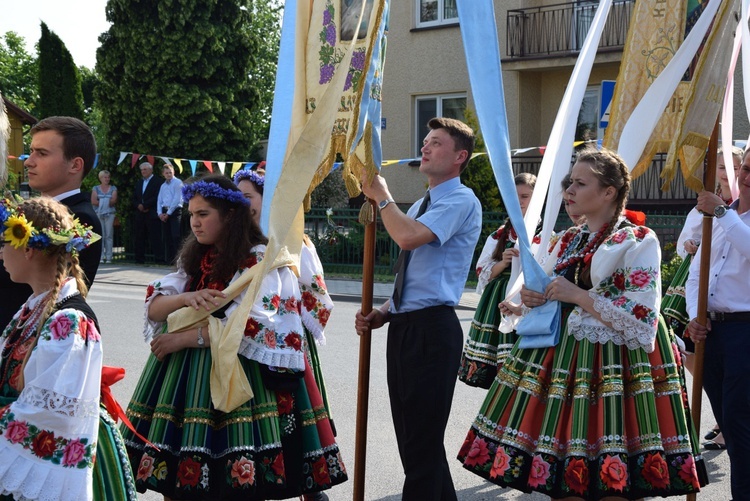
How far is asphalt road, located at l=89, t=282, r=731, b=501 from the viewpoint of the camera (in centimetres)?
548

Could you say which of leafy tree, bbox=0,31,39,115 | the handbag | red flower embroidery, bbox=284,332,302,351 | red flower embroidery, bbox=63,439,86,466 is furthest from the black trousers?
leafy tree, bbox=0,31,39,115

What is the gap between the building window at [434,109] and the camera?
69.9 ft

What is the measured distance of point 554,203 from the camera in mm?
4922

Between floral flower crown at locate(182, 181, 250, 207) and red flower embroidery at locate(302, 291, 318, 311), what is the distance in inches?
33.6

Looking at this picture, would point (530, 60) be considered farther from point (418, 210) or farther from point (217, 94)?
point (418, 210)

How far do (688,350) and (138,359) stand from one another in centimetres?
500

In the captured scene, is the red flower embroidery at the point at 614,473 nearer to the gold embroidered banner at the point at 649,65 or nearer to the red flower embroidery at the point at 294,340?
the red flower embroidery at the point at 294,340

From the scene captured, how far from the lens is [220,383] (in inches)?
161

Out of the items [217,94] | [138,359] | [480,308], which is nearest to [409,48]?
[217,94]

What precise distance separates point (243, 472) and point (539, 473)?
1299 millimetres

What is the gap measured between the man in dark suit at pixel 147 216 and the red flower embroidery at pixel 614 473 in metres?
15.4

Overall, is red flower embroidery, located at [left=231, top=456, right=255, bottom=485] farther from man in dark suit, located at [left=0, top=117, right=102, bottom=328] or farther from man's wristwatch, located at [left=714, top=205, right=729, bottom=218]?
man's wristwatch, located at [left=714, top=205, right=729, bottom=218]

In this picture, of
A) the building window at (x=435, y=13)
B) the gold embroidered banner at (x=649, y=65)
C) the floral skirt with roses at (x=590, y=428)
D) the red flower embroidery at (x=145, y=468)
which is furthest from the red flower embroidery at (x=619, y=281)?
the building window at (x=435, y=13)

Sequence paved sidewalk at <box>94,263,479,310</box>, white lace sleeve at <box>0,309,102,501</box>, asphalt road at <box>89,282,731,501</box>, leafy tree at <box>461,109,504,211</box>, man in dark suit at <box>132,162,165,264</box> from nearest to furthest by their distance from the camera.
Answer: white lace sleeve at <box>0,309,102,501</box> < asphalt road at <box>89,282,731,501</box> < paved sidewalk at <box>94,263,479,310</box> < leafy tree at <box>461,109,504,211</box> < man in dark suit at <box>132,162,165,264</box>
